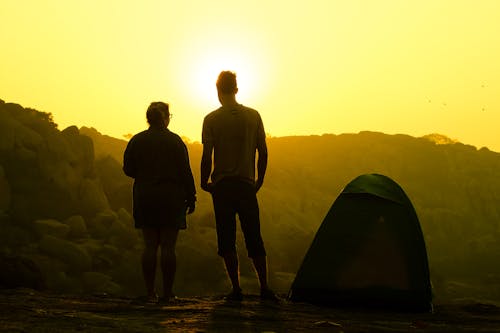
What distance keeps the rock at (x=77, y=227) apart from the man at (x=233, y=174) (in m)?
34.0

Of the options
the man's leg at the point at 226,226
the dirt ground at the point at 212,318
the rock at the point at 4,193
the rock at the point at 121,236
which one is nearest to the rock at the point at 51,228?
the rock at the point at 4,193

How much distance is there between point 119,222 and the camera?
135ft

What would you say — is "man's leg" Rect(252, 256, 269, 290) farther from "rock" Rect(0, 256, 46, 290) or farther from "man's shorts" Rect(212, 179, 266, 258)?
"rock" Rect(0, 256, 46, 290)

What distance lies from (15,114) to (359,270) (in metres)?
39.6

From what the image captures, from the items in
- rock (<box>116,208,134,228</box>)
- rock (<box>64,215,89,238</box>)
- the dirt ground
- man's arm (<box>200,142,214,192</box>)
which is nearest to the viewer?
the dirt ground

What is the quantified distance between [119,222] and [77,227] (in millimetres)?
2458

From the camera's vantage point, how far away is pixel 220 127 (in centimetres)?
709

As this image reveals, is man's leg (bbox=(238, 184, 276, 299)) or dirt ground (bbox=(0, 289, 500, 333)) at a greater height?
man's leg (bbox=(238, 184, 276, 299))

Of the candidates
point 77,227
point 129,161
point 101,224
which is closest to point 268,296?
point 129,161

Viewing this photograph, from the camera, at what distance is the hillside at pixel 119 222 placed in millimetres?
35594

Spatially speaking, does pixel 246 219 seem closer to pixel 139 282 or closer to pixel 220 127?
pixel 220 127

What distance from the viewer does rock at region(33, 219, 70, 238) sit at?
38.2m

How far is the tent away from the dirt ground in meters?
0.40

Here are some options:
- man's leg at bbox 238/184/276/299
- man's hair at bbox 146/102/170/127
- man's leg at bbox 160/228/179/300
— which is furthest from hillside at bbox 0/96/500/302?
man's leg at bbox 238/184/276/299
